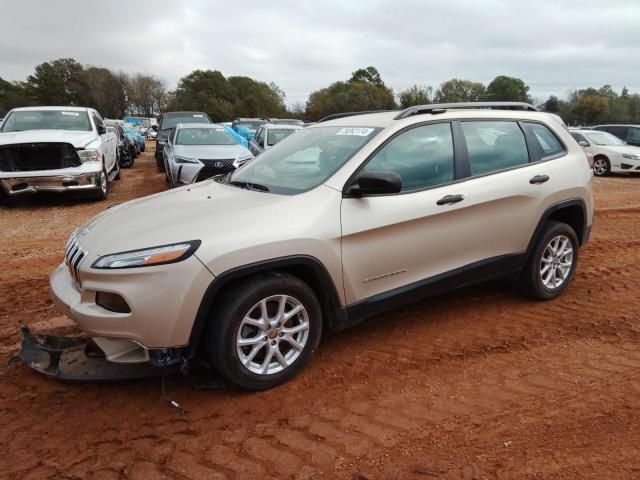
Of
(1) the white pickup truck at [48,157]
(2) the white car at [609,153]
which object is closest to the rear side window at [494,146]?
(1) the white pickup truck at [48,157]

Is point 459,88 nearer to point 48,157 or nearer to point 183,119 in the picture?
point 183,119

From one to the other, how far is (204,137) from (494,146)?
798cm

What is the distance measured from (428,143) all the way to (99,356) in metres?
2.82

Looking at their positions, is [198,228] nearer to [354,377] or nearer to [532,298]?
[354,377]

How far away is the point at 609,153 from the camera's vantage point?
48.4 ft

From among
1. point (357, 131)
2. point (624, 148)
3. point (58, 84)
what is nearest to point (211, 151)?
point (357, 131)

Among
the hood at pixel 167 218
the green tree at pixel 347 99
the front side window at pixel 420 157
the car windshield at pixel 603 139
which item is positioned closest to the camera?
the hood at pixel 167 218

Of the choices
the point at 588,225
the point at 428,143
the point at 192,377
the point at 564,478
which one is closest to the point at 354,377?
the point at 192,377

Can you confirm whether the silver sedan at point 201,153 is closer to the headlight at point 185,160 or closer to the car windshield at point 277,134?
the headlight at point 185,160

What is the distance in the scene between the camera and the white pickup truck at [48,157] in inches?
338

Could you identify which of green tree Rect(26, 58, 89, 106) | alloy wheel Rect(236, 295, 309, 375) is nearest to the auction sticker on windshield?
alloy wheel Rect(236, 295, 309, 375)

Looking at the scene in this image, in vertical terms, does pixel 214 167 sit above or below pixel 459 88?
below

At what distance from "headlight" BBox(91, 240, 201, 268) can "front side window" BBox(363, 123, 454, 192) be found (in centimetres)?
135

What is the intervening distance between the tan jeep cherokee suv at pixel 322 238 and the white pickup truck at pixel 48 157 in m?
6.00
